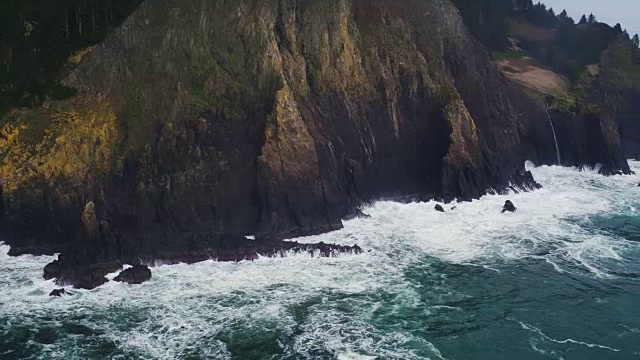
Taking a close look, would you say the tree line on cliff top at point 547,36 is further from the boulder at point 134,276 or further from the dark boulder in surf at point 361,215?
the boulder at point 134,276

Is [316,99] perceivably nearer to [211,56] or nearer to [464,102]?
[211,56]

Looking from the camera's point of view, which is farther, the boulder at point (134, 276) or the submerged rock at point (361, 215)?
the submerged rock at point (361, 215)

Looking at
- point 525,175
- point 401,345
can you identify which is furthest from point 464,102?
point 401,345

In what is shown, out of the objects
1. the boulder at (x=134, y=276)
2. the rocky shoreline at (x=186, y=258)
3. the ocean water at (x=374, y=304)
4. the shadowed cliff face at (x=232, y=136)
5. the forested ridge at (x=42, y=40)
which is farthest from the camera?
the forested ridge at (x=42, y=40)

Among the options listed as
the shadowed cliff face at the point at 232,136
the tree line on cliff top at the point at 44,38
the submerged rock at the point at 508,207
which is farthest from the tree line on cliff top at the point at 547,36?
the tree line on cliff top at the point at 44,38

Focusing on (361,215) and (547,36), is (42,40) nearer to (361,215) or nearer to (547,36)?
(361,215)

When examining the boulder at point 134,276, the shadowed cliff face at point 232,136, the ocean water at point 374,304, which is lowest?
the ocean water at point 374,304
